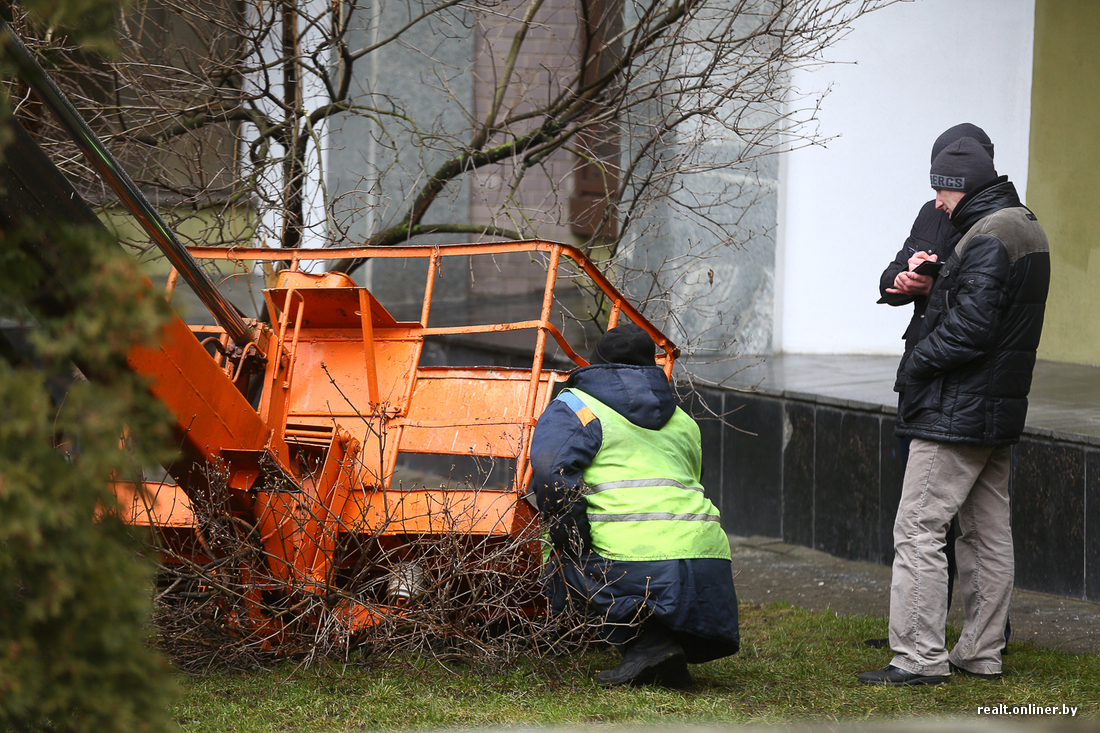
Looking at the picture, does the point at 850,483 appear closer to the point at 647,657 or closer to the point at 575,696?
the point at 647,657

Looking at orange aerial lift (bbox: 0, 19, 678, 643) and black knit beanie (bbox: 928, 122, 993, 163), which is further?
black knit beanie (bbox: 928, 122, 993, 163)

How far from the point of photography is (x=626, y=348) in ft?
12.9

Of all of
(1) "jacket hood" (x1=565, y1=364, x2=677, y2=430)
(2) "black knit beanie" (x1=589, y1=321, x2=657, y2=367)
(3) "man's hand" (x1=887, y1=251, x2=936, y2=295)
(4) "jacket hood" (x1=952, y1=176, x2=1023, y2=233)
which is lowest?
(1) "jacket hood" (x1=565, y1=364, x2=677, y2=430)

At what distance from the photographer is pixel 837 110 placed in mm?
8625

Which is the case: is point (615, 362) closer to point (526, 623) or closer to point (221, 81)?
point (526, 623)

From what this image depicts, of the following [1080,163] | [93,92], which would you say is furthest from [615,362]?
[1080,163]

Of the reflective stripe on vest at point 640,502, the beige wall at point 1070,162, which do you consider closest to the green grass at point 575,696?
the reflective stripe on vest at point 640,502

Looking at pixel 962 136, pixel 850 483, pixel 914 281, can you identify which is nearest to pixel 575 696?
pixel 914 281

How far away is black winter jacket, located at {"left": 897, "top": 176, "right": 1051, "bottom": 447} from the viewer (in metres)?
3.91

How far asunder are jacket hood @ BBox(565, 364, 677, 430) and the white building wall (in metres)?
5.30

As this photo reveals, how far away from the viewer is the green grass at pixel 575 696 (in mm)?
3434

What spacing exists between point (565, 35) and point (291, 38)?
6.59m

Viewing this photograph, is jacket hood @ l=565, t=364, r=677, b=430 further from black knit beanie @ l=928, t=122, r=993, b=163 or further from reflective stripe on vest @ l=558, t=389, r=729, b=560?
black knit beanie @ l=928, t=122, r=993, b=163

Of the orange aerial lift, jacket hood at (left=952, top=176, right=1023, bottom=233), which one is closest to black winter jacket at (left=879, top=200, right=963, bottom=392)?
jacket hood at (left=952, top=176, right=1023, bottom=233)
